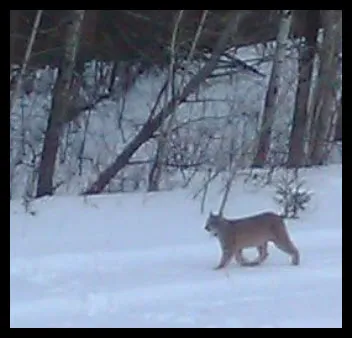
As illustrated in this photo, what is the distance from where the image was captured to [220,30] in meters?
17.4

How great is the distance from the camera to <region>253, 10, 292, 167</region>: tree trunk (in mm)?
14055

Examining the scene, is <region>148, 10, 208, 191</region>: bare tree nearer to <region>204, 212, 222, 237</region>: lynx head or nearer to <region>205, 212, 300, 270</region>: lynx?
<region>204, 212, 222, 237</region>: lynx head

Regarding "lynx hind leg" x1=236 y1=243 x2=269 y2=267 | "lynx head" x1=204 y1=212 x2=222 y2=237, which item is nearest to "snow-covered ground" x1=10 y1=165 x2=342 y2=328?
"lynx hind leg" x1=236 y1=243 x2=269 y2=267

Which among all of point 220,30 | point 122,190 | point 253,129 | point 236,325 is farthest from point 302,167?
point 236,325

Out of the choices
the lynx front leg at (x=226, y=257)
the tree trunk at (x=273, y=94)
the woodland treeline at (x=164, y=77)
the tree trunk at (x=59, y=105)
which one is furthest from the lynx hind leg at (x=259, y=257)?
the tree trunk at (x=59, y=105)

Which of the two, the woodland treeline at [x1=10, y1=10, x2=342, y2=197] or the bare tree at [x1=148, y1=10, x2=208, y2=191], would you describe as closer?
the bare tree at [x1=148, y1=10, x2=208, y2=191]

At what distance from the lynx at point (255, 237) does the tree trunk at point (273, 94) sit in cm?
544

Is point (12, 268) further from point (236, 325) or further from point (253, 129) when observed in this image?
point (253, 129)

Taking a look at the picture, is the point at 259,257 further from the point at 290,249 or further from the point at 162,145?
the point at 162,145

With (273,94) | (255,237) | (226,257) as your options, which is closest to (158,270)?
(226,257)

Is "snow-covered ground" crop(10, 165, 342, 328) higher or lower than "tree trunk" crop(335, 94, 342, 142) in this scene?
lower

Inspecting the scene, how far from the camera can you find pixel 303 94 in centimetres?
1573

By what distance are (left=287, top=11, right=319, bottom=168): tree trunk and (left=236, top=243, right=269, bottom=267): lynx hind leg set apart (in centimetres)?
524

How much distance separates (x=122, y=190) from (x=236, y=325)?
Answer: 24.7 feet
